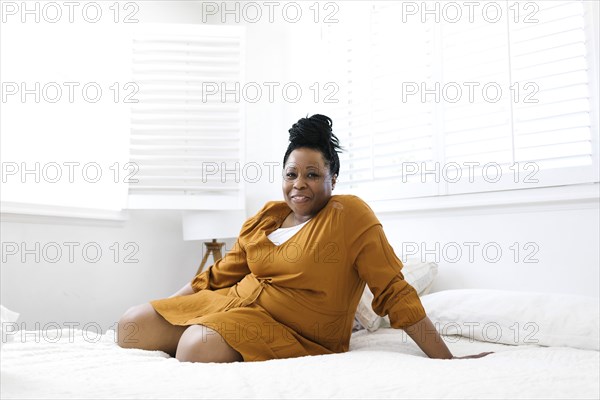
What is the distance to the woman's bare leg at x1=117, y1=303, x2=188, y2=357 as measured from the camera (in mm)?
1921

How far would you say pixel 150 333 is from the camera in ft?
6.34

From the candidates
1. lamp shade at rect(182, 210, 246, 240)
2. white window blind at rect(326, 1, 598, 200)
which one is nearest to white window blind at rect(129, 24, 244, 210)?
lamp shade at rect(182, 210, 246, 240)

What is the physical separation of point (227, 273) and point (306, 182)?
17.8 inches

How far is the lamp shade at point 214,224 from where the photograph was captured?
10.3ft

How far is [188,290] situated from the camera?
2.23 m

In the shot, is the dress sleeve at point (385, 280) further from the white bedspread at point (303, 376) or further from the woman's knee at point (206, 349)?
the woman's knee at point (206, 349)

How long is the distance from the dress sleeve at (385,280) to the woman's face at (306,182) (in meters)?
0.25

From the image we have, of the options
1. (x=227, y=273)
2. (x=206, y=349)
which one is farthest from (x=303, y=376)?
(x=227, y=273)

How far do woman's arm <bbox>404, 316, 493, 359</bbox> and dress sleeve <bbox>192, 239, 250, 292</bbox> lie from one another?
2.25 ft

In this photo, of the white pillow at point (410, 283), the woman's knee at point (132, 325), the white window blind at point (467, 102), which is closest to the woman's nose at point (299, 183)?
the white pillow at point (410, 283)

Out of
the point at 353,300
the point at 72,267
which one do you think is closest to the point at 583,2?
the point at 353,300

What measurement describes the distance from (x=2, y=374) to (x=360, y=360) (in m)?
0.78

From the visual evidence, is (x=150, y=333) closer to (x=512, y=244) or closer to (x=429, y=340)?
(x=429, y=340)

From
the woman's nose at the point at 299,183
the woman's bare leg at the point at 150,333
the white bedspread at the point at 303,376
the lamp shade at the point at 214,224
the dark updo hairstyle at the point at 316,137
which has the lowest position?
the woman's bare leg at the point at 150,333
